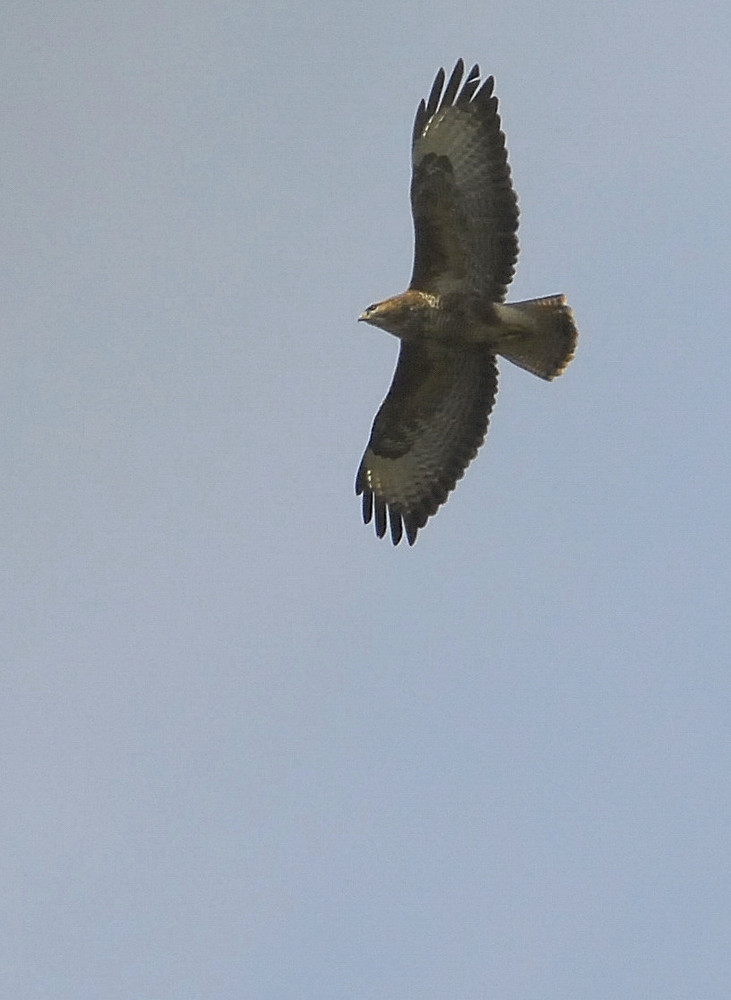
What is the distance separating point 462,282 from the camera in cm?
1284

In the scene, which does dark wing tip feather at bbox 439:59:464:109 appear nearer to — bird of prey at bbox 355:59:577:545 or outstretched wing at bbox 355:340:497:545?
bird of prey at bbox 355:59:577:545

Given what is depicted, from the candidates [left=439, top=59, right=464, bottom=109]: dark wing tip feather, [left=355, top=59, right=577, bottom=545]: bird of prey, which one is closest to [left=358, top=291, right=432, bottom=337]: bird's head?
[left=355, top=59, right=577, bottom=545]: bird of prey

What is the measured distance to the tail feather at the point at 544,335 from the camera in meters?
12.9

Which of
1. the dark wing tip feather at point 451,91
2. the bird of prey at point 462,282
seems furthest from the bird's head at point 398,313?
the dark wing tip feather at point 451,91

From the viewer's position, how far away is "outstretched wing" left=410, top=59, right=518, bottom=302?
1285 centimetres

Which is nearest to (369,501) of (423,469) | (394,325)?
(423,469)

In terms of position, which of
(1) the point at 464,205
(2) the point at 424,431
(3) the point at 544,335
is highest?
(1) the point at 464,205

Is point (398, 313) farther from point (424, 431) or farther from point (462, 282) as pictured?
point (424, 431)

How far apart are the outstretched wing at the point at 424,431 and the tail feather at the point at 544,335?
27 cm

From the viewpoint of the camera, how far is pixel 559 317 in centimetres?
1302

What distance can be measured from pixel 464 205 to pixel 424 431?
1732mm

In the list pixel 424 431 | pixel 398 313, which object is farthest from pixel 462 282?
pixel 424 431

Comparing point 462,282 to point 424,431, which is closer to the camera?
point 462,282

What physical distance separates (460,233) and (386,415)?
60.8 inches
